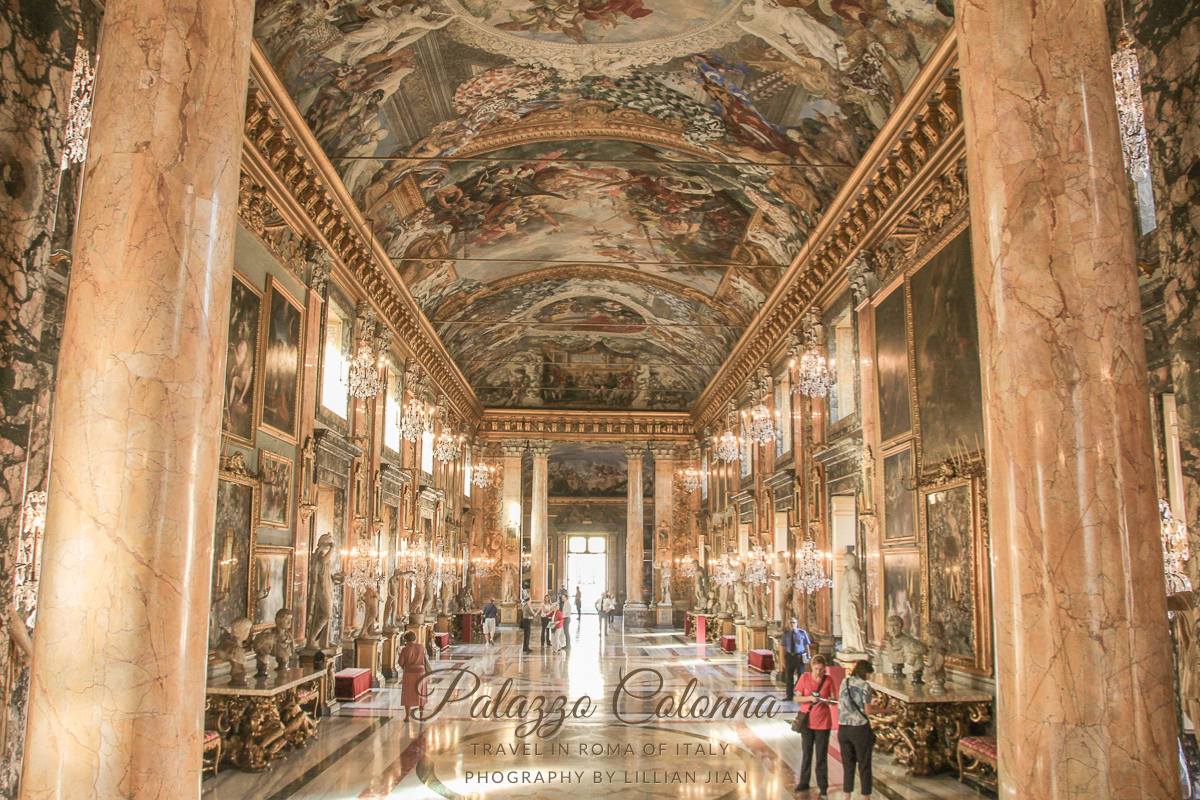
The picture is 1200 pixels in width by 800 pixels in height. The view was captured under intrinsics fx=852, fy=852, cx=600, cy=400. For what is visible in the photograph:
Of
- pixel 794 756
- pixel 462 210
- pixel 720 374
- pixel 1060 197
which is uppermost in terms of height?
pixel 462 210

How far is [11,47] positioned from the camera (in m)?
4.92


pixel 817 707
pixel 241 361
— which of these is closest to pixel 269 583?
pixel 241 361

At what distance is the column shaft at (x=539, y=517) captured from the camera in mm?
30234

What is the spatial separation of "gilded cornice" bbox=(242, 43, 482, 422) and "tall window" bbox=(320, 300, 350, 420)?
747 mm

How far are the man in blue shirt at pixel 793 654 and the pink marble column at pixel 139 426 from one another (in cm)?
1153

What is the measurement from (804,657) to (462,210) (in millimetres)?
10420

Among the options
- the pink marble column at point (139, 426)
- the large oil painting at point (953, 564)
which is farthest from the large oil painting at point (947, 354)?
the pink marble column at point (139, 426)

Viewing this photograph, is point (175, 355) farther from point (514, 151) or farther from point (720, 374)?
point (720, 374)

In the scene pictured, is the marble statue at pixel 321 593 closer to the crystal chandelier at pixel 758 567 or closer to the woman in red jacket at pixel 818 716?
the woman in red jacket at pixel 818 716

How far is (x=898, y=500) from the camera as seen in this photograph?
11.5 meters

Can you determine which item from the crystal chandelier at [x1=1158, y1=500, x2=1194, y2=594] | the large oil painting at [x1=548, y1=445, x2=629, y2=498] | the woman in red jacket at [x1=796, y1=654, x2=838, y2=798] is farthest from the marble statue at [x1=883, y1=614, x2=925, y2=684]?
the large oil painting at [x1=548, y1=445, x2=629, y2=498]

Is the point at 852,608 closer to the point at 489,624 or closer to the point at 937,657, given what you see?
the point at 937,657

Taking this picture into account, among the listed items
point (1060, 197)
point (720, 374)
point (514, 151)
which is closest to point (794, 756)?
point (1060, 197)

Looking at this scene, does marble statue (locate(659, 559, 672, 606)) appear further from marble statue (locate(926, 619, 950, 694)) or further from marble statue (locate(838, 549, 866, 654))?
marble statue (locate(926, 619, 950, 694))
